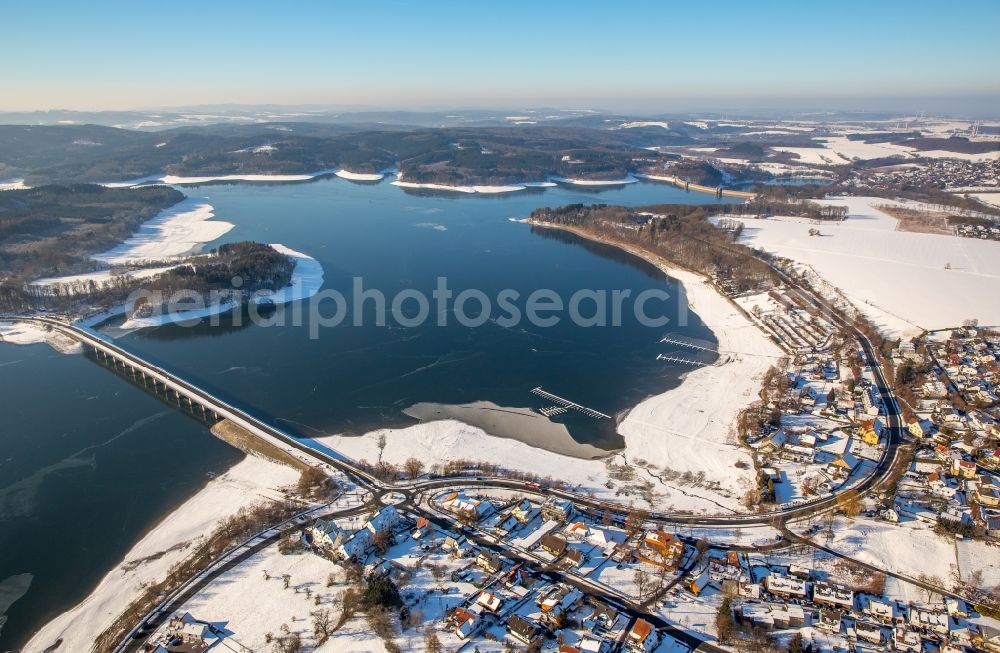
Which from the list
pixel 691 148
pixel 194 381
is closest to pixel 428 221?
pixel 194 381

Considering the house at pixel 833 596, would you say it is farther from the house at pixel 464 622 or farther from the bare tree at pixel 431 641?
the bare tree at pixel 431 641

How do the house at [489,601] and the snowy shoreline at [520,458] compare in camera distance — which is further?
the snowy shoreline at [520,458]

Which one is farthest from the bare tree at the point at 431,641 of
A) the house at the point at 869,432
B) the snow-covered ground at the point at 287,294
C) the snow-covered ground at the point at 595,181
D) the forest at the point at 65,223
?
the snow-covered ground at the point at 595,181

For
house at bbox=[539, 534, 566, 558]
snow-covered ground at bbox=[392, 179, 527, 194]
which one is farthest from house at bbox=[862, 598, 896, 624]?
snow-covered ground at bbox=[392, 179, 527, 194]

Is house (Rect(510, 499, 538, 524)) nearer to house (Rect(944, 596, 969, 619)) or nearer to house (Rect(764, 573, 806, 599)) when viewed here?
house (Rect(764, 573, 806, 599))

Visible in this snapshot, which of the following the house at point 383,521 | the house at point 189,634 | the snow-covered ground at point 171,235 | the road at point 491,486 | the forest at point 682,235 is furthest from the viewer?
the snow-covered ground at point 171,235

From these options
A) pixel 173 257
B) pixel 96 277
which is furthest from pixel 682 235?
pixel 96 277

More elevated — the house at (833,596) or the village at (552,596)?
the house at (833,596)

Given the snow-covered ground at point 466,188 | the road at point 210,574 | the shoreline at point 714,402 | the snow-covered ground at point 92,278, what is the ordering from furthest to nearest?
the snow-covered ground at point 466,188
the snow-covered ground at point 92,278
the shoreline at point 714,402
the road at point 210,574
